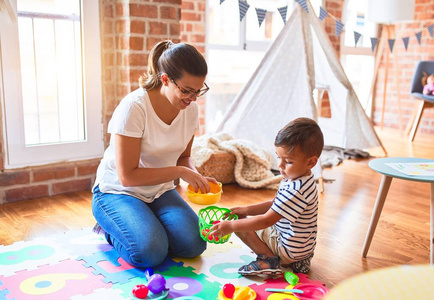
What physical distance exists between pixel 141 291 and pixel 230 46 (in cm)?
280

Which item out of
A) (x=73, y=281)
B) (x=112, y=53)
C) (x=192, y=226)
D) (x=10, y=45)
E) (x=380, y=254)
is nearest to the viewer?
(x=73, y=281)

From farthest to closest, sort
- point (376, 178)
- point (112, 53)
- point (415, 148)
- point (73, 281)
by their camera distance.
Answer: point (415, 148), point (376, 178), point (112, 53), point (73, 281)

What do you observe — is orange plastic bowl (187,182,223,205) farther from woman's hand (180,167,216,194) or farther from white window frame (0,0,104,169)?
white window frame (0,0,104,169)

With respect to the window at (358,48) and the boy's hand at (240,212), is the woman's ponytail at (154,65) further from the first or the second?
the window at (358,48)

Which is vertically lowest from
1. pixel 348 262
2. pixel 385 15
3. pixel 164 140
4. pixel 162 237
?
pixel 348 262

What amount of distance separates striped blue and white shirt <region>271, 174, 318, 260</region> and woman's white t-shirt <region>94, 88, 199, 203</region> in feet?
1.50

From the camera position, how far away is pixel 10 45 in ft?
7.48

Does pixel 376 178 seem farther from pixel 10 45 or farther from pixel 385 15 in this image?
pixel 10 45

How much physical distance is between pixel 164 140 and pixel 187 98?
23cm

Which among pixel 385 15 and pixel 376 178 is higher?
pixel 385 15

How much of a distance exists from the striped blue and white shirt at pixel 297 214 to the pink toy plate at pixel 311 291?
12 centimetres

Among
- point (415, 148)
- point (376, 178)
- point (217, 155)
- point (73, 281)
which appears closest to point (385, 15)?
point (415, 148)

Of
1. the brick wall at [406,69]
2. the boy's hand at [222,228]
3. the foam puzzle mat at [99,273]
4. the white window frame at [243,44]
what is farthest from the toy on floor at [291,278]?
the brick wall at [406,69]

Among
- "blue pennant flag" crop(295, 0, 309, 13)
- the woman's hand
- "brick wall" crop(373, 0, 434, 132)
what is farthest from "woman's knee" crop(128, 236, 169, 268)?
"brick wall" crop(373, 0, 434, 132)
